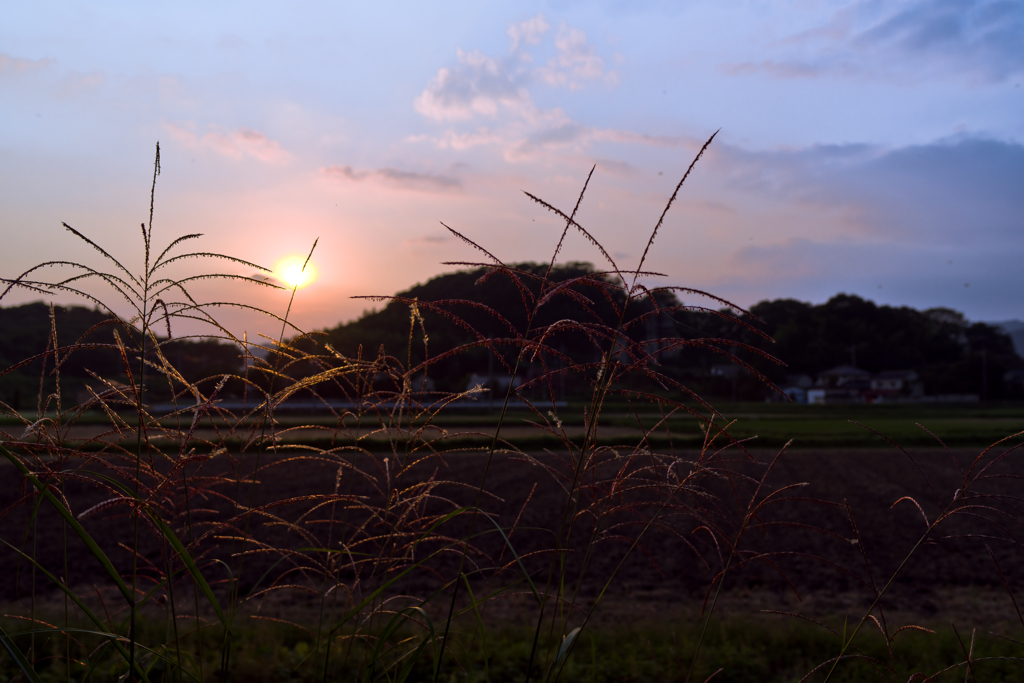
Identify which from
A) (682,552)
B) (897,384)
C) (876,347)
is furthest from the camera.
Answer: (876,347)

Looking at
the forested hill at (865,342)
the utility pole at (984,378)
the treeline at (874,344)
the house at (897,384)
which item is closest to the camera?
the utility pole at (984,378)

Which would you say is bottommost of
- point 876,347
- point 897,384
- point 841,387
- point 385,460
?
point 841,387

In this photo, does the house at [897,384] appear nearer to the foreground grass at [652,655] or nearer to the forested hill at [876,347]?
the forested hill at [876,347]

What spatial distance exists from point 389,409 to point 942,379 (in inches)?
3031

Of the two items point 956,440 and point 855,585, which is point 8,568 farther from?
point 956,440

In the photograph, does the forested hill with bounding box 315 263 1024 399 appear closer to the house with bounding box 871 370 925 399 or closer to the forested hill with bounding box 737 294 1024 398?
the forested hill with bounding box 737 294 1024 398

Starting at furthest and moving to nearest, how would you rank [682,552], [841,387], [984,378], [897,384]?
1. [897,384]
2. [841,387]
3. [984,378]
4. [682,552]

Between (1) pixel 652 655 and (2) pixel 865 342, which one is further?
(2) pixel 865 342

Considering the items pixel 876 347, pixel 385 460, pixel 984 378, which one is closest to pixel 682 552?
pixel 385 460

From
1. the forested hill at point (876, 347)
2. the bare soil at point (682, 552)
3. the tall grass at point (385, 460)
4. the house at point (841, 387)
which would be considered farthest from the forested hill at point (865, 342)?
the tall grass at point (385, 460)

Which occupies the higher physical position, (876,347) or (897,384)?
(876,347)

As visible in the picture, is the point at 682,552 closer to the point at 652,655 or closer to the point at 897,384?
the point at 652,655

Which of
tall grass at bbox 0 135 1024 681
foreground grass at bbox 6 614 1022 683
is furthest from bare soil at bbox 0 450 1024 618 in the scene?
tall grass at bbox 0 135 1024 681

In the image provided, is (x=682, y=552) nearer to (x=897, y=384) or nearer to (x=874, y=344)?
(x=897, y=384)
